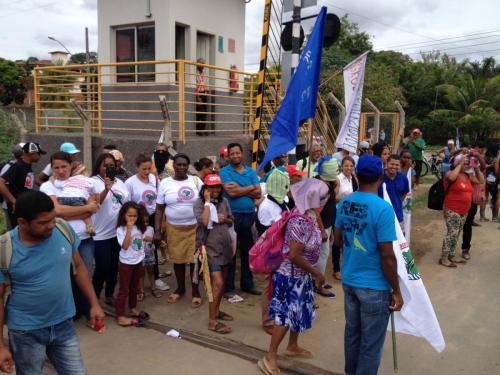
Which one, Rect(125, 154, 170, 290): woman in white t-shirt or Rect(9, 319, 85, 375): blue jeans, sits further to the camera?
Rect(125, 154, 170, 290): woman in white t-shirt

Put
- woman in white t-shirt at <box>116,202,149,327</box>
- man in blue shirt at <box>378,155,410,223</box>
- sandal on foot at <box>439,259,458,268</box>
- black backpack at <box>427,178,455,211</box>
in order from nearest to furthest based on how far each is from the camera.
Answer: woman in white t-shirt at <box>116,202,149,327</box> → man in blue shirt at <box>378,155,410,223</box> → sandal on foot at <box>439,259,458,268</box> → black backpack at <box>427,178,455,211</box>

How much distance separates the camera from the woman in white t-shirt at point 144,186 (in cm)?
555

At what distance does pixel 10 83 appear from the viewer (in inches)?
1374

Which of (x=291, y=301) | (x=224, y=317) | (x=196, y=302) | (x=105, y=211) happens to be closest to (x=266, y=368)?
(x=291, y=301)

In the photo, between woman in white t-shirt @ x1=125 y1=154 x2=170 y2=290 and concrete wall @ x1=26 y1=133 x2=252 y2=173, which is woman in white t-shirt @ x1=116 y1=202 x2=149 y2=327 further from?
concrete wall @ x1=26 y1=133 x2=252 y2=173

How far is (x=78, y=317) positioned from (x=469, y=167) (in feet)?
18.6

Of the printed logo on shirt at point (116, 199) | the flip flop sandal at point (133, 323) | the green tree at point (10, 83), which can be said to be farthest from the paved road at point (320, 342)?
the green tree at point (10, 83)

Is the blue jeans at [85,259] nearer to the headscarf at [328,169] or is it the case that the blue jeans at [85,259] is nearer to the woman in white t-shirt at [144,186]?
the woman in white t-shirt at [144,186]

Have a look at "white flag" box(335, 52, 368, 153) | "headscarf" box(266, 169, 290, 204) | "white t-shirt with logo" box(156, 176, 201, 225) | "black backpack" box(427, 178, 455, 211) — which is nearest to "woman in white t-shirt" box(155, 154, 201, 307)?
"white t-shirt with logo" box(156, 176, 201, 225)

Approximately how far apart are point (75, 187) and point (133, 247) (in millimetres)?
857

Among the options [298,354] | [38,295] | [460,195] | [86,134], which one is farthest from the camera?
[86,134]

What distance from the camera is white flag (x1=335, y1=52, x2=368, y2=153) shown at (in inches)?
217

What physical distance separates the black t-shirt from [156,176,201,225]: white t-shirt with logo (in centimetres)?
170

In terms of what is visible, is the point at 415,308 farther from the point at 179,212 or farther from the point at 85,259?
the point at 85,259
